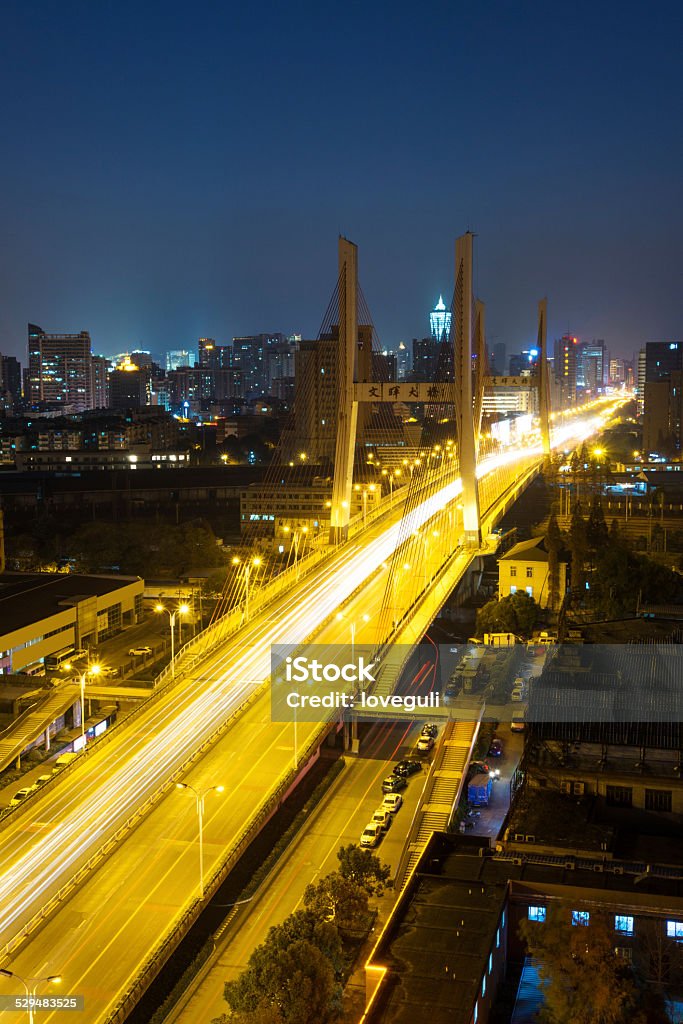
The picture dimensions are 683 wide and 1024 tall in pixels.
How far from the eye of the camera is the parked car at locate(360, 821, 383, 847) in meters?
6.88

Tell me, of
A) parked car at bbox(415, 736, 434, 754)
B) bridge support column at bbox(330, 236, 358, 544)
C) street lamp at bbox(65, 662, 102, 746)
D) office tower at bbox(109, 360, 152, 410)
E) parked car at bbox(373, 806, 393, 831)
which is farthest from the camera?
office tower at bbox(109, 360, 152, 410)

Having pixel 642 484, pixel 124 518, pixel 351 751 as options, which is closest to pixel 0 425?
pixel 124 518

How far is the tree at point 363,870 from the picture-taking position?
19.8ft

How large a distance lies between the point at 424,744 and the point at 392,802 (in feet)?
4.26

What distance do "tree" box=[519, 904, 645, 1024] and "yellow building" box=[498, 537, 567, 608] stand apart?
8618mm

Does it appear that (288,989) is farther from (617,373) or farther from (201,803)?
(617,373)

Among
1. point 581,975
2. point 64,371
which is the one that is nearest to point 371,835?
point 581,975

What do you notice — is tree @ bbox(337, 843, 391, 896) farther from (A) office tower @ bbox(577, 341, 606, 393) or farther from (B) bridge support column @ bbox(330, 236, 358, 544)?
(A) office tower @ bbox(577, 341, 606, 393)

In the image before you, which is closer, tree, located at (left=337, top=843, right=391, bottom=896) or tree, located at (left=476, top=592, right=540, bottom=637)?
tree, located at (left=337, top=843, right=391, bottom=896)

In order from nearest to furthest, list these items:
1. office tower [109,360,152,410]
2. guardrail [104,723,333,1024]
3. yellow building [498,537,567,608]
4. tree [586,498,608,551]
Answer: guardrail [104,723,333,1024]
yellow building [498,537,567,608]
tree [586,498,608,551]
office tower [109,360,152,410]

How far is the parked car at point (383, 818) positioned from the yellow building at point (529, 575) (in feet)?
22.3

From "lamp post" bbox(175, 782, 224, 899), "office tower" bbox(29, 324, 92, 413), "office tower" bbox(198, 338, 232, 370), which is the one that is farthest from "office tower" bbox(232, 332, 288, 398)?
"lamp post" bbox(175, 782, 224, 899)

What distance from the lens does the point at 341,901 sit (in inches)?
225

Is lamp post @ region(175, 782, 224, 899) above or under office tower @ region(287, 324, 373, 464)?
under
